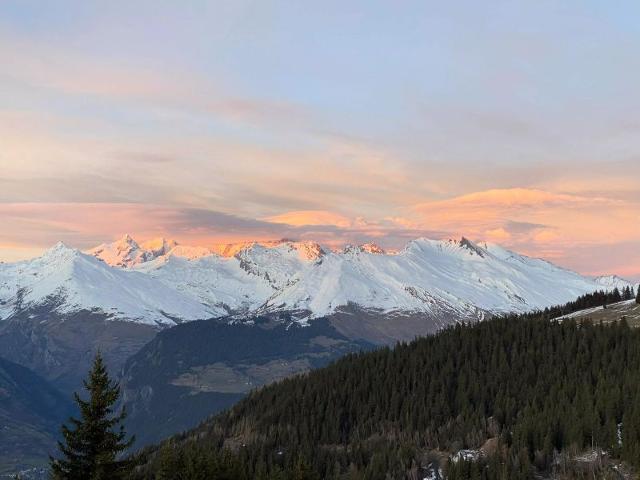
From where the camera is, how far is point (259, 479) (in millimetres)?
195750

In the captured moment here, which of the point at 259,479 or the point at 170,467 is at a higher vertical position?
the point at 170,467

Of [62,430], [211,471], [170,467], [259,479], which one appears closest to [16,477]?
[62,430]

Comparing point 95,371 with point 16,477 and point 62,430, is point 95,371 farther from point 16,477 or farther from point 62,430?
point 16,477

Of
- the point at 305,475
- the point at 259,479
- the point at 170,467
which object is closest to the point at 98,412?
the point at 170,467

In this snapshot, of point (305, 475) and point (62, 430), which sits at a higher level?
point (62, 430)

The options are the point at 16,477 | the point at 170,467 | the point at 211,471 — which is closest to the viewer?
the point at 16,477

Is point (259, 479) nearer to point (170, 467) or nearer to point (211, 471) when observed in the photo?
point (211, 471)

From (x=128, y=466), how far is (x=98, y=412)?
742cm

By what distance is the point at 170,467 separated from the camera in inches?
4791

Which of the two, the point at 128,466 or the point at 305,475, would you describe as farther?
the point at 305,475

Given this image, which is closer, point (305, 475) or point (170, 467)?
point (170, 467)

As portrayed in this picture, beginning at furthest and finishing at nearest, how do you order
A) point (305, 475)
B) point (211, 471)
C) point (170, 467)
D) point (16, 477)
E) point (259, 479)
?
point (259, 479) → point (305, 475) → point (211, 471) → point (170, 467) → point (16, 477)

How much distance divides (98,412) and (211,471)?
59021 millimetres

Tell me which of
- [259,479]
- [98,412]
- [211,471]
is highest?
[98,412]
